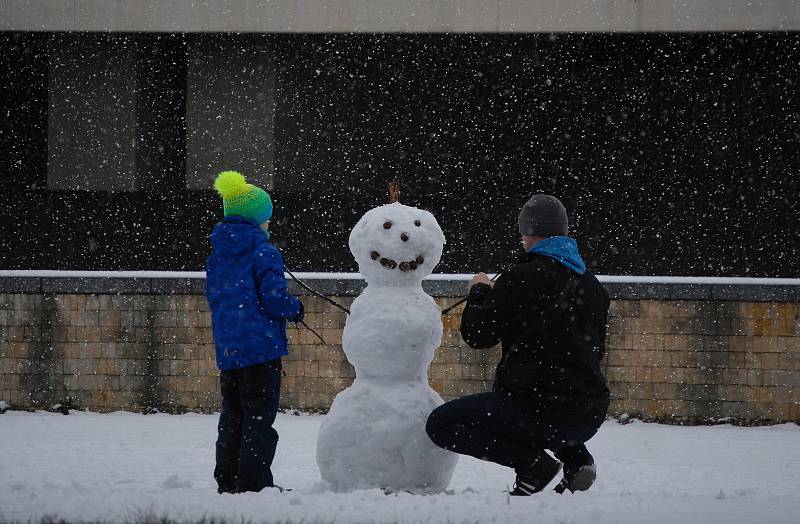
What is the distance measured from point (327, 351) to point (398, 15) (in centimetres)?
434

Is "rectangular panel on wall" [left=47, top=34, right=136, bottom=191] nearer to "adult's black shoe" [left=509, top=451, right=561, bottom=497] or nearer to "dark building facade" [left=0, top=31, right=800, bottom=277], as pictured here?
"dark building facade" [left=0, top=31, right=800, bottom=277]

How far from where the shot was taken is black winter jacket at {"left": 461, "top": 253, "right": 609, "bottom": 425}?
14.8 feet

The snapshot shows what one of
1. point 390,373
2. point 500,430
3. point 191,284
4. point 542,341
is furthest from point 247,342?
point 191,284

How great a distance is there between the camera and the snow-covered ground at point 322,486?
4043 mm

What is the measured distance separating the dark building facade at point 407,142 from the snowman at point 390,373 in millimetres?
7778

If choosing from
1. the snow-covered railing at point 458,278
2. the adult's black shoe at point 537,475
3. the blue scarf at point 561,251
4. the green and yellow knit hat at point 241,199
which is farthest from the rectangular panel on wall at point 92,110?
the adult's black shoe at point 537,475

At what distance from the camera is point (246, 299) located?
16.6ft

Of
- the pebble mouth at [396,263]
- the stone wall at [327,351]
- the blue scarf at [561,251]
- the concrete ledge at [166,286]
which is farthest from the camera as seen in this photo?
the concrete ledge at [166,286]

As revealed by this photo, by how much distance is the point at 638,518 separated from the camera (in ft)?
13.2

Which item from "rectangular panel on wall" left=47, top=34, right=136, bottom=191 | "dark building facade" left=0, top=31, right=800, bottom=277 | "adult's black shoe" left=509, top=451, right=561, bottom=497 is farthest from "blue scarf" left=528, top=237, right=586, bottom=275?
"rectangular panel on wall" left=47, top=34, right=136, bottom=191

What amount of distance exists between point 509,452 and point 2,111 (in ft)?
35.0

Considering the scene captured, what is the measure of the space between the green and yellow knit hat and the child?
7cm

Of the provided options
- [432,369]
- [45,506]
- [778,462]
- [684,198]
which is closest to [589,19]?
[684,198]

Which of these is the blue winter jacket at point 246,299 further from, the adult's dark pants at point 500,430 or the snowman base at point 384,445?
the adult's dark pants at point 500,430
